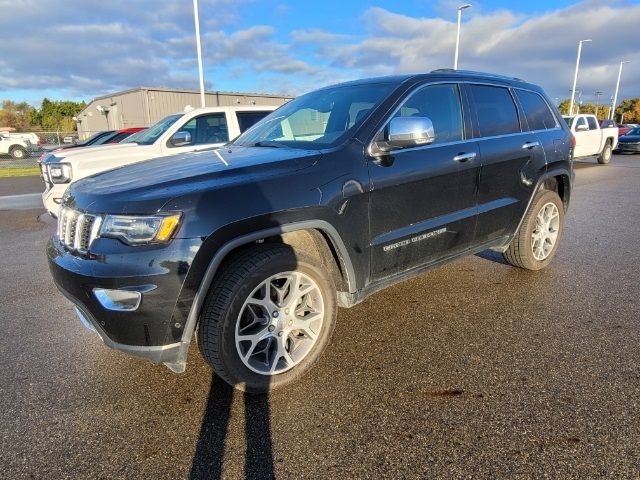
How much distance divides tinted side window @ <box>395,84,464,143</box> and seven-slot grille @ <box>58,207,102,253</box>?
2.23 metres

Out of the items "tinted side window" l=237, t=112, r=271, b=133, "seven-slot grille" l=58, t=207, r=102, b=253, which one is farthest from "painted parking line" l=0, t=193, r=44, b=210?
"seven-slot grille" l=58, t=207, r=102, b=253

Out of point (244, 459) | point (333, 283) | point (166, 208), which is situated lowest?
point (244, 459)

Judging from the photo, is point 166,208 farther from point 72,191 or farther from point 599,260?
point 599,260

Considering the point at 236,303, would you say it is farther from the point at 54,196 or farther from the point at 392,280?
the point at 54,196

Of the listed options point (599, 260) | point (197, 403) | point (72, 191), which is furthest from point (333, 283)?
point (599, 260)

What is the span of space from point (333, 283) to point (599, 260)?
3842mm

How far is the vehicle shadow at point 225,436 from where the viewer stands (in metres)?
2.14

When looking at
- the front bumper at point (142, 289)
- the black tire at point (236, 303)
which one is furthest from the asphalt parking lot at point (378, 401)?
the front bumper at point (142, 289)

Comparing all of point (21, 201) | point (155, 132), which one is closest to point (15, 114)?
point (21, 201)

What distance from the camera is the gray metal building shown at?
32812 millimetres

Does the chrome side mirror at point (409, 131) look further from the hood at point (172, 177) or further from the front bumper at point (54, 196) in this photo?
the front bumper at point (54, 196)

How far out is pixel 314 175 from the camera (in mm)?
2715

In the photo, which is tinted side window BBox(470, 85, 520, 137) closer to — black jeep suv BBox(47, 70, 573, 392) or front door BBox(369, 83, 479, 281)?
black jeep suv BBox(47, 70, 573, 392)

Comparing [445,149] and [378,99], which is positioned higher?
[378,99]
